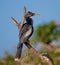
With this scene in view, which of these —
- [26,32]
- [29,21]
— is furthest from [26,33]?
[29,21]

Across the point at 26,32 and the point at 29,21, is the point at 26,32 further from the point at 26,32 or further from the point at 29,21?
the point at 29,21

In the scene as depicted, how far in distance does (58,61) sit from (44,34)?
7175 millimetres

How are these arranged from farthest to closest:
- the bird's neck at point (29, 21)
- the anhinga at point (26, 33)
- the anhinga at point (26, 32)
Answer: the bird's neck at point (29, 21), the anhinga at point (26, 32), the anhinga at point (26, 33)

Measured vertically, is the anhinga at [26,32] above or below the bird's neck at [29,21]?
below

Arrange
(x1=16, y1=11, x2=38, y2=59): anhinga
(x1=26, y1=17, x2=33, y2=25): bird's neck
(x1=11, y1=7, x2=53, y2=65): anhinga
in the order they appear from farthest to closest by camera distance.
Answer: (x1=26, y1=17, x2=33, y2=25): bird's neck
(x1=16, y1=11, x2=38, y2=59): anhinga
(x1=11, y1=7, x2=53, y2=65): anhinga

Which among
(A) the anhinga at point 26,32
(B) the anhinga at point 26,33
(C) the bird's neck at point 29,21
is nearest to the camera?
(B) the anhinga at point 26,33

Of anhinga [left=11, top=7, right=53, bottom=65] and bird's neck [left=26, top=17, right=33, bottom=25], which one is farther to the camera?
bird's neck [left=26, top=17, right=33, bottom=25]

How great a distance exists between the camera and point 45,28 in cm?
2212

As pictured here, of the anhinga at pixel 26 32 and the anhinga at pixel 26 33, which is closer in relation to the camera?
the anhinga at pixel 26 33

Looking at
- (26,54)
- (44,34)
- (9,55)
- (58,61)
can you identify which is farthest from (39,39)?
(26,54)

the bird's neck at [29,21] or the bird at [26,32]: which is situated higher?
the bird's neck at [29,21]

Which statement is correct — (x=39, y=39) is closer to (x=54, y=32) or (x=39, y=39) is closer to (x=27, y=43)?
(x=54, y=32)

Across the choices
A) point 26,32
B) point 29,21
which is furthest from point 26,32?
point 29,21

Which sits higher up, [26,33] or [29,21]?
[29,21]
